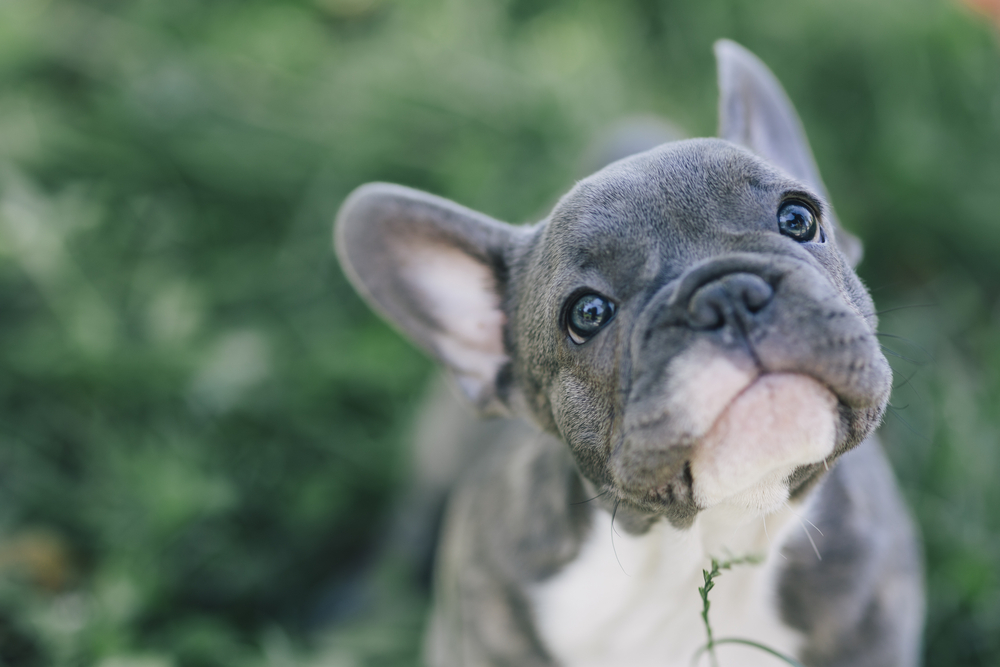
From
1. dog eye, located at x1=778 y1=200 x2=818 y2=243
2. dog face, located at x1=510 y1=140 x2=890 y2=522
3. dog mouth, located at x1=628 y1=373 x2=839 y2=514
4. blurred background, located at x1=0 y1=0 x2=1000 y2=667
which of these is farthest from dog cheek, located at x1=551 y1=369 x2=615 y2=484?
blurred background, located at x1=0 y1=0 x2=1000 y2=667

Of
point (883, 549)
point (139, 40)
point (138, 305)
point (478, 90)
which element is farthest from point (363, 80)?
point (883, 549)

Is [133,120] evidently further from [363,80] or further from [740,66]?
[740,66]

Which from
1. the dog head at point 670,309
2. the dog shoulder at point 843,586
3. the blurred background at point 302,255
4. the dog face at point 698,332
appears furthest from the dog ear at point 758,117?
the blurred background at point 302,255

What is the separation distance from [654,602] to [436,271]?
1116mm

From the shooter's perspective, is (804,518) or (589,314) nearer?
(589,314)

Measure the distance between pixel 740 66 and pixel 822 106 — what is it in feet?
8.96

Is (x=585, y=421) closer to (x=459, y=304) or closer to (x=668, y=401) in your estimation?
(x=668, y=401)

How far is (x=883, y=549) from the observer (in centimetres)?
251

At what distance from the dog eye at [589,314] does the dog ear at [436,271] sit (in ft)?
1.55

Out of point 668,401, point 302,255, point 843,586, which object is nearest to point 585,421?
point 668,401

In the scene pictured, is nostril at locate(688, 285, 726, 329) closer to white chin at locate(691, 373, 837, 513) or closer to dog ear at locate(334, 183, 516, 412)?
white chin at locate(691, 373, 837, 513)

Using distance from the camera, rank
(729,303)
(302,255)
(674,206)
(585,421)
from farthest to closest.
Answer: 1. (302,255)
2. (585,421)
3. (674,206)
4. (729,303)

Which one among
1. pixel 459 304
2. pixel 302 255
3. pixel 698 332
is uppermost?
pixel 698 332

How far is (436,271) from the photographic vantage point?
8.58ft
